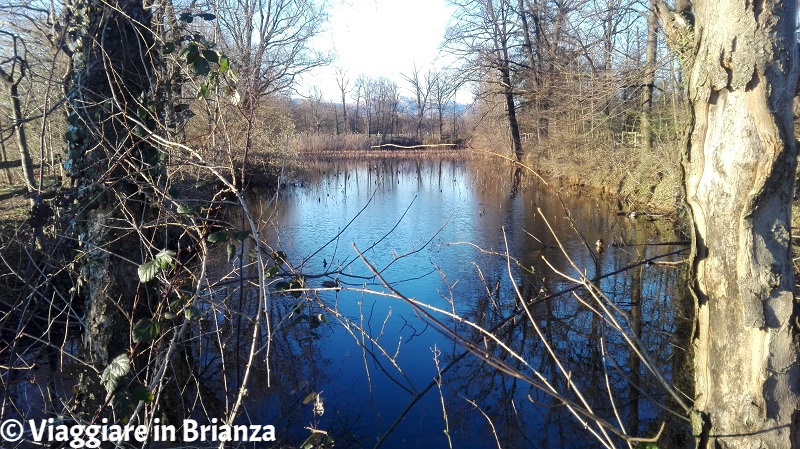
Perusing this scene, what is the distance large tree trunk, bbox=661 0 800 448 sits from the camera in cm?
141

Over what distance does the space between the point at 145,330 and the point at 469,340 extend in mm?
1386

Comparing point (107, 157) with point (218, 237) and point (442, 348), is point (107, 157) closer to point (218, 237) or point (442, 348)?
point (218, 237)

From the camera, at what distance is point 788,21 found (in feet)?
4.63

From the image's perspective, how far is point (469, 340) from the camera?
1952 millimetres

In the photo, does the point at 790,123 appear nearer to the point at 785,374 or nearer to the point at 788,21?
the point at 788,21

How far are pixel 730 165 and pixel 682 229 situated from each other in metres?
8.89

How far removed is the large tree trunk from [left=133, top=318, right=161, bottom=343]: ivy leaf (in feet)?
6.83

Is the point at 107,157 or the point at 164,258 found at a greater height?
the point at 107,157

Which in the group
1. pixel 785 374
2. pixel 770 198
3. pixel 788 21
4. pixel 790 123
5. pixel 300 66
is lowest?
pixel 785 374

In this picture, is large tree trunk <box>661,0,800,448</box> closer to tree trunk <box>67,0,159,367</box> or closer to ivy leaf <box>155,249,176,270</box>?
ivy leaf <box>155,249,176,270</box>

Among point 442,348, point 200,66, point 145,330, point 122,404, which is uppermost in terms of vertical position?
point 200,66

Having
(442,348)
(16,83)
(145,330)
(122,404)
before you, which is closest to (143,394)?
(122,404)

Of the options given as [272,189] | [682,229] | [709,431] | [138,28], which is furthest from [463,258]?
[272,189]

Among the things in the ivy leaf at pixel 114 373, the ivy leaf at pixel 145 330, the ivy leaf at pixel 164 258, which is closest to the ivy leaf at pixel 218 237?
the ivy leaf at pixel 164 258
